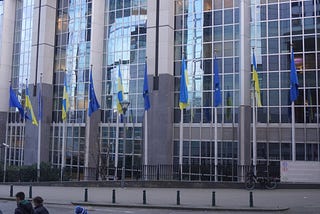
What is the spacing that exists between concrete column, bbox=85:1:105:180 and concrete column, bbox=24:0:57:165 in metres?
6.88

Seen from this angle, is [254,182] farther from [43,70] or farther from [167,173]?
[43,70]

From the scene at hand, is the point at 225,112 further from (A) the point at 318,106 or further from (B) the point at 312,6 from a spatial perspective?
(B) the point at 312,6

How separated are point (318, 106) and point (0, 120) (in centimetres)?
3947

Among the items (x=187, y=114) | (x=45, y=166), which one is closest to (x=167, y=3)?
(x=187, y=114)

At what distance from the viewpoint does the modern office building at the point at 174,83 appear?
36.5m

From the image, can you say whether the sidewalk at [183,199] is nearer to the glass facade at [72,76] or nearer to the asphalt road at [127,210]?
the asphalt road at [127,210]

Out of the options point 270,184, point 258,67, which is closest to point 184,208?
point 270,184

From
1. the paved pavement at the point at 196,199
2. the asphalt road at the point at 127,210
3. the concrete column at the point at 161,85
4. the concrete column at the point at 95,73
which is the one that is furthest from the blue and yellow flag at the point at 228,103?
the asphalt road at the point at 127,210

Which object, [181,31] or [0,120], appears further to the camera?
[0,120]

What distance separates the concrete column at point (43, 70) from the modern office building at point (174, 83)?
122mm

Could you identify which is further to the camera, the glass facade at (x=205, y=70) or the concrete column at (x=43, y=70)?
the concrete column at (x=43, y=70)

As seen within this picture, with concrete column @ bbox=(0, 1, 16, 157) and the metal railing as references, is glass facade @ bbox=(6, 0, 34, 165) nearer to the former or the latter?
concrete column @ bbox=(0, 1, 16, 157)

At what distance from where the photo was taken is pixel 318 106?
35.6 m

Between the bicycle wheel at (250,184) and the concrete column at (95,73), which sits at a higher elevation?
the concrete column at (95,73)
